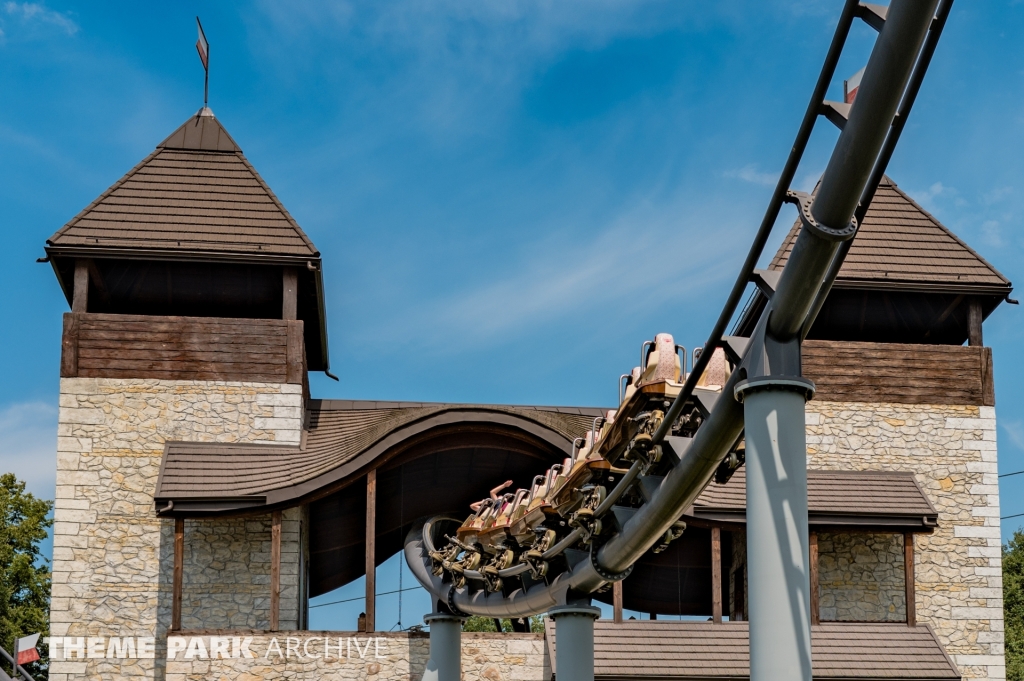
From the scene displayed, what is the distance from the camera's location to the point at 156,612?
20016 mm

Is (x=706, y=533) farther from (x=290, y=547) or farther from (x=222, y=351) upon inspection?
(x=222, y=351)

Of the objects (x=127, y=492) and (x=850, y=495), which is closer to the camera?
(x=127, y=492)

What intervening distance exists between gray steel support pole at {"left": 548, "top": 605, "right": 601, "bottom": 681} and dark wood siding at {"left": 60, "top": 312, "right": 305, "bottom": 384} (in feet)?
32.4

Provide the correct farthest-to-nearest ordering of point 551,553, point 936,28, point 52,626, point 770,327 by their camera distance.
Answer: point 52,626
point 551,553
point 770,327
point 936,28

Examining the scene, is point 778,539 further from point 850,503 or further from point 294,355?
point 294,355

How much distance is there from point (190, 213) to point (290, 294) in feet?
7.25

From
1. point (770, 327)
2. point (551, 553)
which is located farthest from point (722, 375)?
point (551, 553)

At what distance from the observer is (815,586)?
20891 mm

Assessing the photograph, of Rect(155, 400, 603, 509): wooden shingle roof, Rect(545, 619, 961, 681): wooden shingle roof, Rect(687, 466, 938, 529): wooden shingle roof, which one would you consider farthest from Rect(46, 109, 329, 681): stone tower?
Rect(687, 466, 938, 529): wooden shingle roof

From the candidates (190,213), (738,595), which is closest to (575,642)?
(738,595)

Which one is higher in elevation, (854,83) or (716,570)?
(854,83)

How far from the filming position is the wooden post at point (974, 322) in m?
22.9

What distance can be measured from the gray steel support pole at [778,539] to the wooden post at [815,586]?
1335 centimetres

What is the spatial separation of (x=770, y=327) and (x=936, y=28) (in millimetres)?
1962
